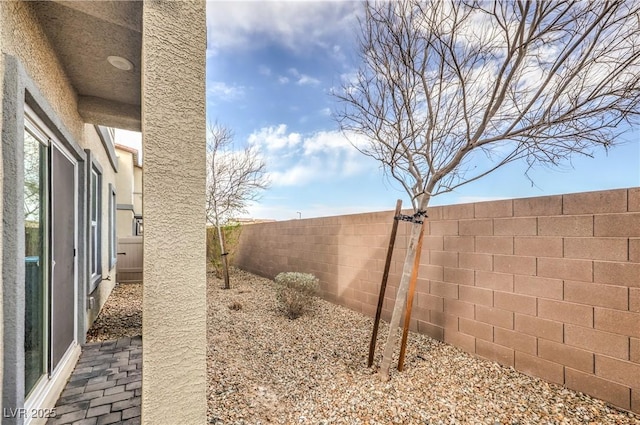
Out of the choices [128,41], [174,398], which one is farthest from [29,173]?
[174,398]

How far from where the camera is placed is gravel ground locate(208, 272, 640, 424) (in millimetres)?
2902

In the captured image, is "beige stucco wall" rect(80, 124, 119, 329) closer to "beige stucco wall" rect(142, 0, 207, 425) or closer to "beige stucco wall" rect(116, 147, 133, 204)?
"beige stucco wall" rect(142, 0, 207, 425)

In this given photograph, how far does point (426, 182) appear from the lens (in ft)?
13.1

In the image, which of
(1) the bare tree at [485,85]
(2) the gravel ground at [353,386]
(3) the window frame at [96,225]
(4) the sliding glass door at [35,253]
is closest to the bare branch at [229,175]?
(3) the window frame at [96,225]

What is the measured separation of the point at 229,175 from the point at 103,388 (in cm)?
825

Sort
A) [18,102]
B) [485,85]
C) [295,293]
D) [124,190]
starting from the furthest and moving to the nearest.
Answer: [124,190] < [295,293] < [485,85] < [18,102]

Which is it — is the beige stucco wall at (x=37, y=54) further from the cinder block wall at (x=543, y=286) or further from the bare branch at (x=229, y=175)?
the bare branch at (x=229, y=175)

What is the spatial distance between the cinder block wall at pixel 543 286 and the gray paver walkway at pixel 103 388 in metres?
3.92

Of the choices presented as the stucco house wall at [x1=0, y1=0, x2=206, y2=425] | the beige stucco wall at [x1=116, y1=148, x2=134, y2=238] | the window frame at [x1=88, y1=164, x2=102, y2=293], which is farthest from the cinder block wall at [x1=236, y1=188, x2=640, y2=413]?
the beige stucco wall at [x1=116, y1=148, x2=134, y2=238]

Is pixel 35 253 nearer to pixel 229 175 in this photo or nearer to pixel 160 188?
pixel 160 188

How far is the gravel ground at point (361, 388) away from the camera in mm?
2902

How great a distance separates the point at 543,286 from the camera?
11.6 ft

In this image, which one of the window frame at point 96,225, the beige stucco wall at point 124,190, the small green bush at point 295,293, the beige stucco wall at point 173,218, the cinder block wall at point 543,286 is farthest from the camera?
the beige stucco wall at point 124,190

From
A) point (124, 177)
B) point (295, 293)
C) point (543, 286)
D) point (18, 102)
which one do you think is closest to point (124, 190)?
point (124, 177)
